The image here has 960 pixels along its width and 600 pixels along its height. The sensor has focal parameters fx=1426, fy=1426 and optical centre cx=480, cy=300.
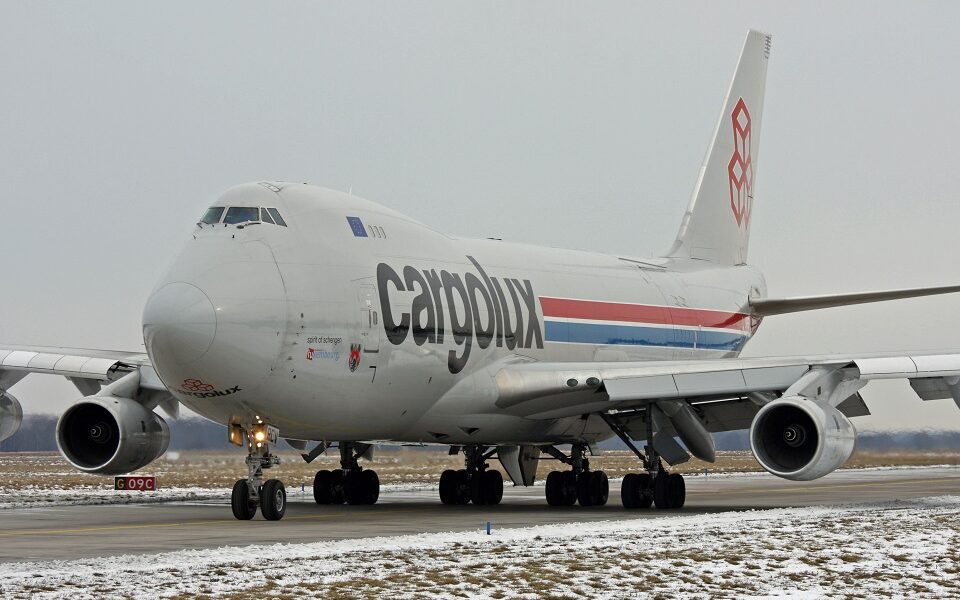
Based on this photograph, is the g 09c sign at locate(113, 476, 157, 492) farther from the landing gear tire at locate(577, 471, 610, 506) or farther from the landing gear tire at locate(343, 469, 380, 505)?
the landing gear tire at locate(577, 471, 610, 506)

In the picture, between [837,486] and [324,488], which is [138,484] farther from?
[837,486]

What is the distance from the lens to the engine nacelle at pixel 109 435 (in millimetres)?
20906

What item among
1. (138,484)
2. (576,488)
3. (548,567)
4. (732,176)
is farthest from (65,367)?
(732,176)

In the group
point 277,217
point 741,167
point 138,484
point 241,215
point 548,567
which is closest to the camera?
point 548,567

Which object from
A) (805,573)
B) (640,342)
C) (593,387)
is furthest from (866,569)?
(640,342)

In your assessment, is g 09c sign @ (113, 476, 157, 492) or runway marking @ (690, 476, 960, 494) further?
runway marking @ (690, 476, 960, 494)

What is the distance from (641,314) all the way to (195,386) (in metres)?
11.4

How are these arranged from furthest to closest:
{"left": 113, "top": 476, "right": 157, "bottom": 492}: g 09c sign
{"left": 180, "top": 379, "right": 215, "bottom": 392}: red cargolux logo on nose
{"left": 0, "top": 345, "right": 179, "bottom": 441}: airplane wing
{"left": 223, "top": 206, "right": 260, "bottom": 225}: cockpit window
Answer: {"left": 113, "top": 476, "right": 157, "bottom": 492}: g 09c sign
{"left": 0, "top": 345, "right": 179, "bottom": 441}: airplane wing
{"left": 223, "top": 206, "right": 260, "bottom": 225}: cockpit window
{"left": 180, "top": 379, "right": 215, "bottom": 392}: red cargolux logo on nose

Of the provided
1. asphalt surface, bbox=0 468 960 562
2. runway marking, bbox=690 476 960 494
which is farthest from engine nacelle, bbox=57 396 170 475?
runway marking, bbox=690 476 960 494

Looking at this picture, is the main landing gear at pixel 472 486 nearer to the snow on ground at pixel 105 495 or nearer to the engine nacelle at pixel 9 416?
the snow on ground at pixel 105 495

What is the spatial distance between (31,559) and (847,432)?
1153cm

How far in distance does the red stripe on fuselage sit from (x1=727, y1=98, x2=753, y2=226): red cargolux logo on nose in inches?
147

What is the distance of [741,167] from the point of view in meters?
33.8

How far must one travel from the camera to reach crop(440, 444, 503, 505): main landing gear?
25.3 meters
